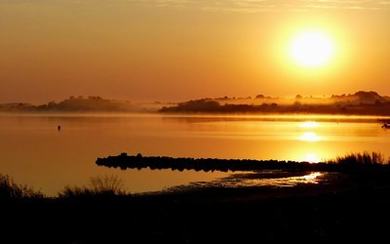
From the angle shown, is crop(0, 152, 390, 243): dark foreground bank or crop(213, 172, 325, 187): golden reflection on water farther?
crop(213, 172, 325, 187): golden reflection on water

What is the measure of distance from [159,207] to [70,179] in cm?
3195

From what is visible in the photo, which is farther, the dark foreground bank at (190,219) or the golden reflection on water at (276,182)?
the golden reflection on water at (276,182)

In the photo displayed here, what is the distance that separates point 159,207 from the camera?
64.6 ft

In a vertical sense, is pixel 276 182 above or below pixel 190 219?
above

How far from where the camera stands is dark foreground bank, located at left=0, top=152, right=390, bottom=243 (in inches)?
581

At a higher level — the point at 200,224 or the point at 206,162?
the point at 206,162

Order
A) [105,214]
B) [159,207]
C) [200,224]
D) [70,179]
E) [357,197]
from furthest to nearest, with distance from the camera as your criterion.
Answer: [70,179] < [357,197] < [159,207] < [105,214] < [200,224]

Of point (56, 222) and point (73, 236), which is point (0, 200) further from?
point (73, 236)

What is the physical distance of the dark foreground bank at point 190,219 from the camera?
14.8m

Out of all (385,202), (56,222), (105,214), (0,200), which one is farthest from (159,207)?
(385,202)

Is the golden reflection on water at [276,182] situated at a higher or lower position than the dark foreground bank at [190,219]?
higher

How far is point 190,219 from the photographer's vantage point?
17219 mm

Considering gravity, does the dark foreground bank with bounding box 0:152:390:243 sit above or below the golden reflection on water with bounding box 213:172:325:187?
below

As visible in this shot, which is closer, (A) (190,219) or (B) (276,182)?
(A) (190,219)
